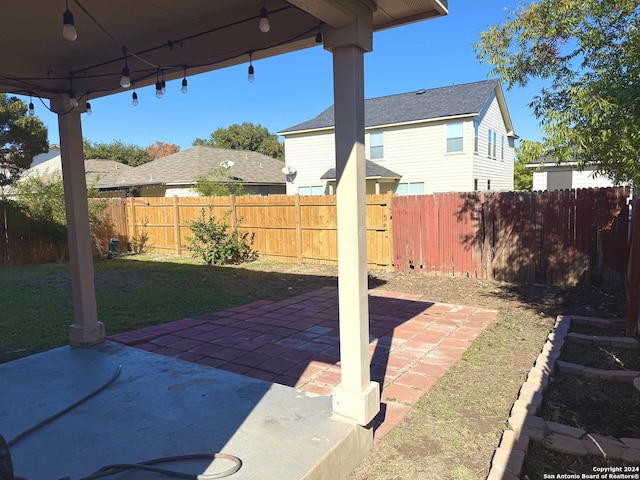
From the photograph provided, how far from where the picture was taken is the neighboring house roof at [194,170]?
19984mm

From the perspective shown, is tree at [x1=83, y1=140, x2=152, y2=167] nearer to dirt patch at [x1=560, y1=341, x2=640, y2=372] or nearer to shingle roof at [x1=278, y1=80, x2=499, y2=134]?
shingle roof at [x1=278, y1=80, x2=499, y2=134]

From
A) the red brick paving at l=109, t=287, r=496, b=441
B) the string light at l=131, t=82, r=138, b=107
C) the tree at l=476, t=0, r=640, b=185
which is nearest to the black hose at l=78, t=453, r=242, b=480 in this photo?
the red brick paving at l=109, t=287, r=496, b=441

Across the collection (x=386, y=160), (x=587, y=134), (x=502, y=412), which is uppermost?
(x=386, y=160)

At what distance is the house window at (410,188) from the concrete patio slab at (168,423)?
14966 millimetres

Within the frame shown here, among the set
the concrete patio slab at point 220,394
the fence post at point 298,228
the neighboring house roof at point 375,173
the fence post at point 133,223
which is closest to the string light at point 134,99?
the concrete patio slab at point 220,394

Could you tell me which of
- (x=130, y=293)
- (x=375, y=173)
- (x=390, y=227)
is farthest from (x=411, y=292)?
(x=375, y=173)

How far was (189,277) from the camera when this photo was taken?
9430mm

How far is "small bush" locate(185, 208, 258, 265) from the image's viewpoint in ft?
37.3

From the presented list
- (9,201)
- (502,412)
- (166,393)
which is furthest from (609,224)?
(9,201)

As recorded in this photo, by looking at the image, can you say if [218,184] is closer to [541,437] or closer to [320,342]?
[320,342]

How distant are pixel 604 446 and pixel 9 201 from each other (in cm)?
1418

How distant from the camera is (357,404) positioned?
2.57 metres

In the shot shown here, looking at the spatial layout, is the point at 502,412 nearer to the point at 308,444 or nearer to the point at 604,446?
the point at 604,446

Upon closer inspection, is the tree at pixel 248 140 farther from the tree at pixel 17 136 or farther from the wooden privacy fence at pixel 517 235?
the wooden privacy fence at pixel 517 235
